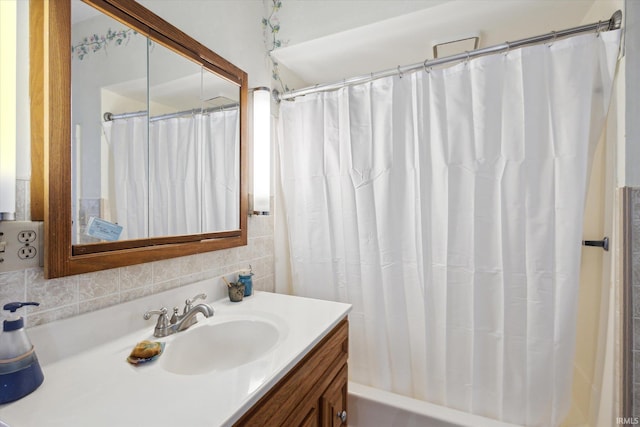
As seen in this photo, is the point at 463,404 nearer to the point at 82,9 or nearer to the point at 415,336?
the point at 415,336

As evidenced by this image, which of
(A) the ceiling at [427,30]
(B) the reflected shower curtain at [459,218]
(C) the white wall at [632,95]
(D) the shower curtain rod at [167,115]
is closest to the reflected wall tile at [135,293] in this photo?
(D) the shower curtain rod at [167,115]

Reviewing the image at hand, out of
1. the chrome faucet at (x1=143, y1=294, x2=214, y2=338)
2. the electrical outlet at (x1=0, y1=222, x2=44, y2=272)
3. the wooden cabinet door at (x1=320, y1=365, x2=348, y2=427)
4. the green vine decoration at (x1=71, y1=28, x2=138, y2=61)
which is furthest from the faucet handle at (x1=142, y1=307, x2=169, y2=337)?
the green vine decoration at (x1=71, y1=28, x2=138, y2=61)

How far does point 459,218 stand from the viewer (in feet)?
4.27

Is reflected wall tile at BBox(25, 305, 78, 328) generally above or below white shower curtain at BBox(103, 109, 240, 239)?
below

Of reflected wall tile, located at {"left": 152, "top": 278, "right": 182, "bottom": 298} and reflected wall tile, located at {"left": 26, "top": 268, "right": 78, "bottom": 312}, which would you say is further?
reflected wall tile, located at {"left": 152, "top": 278, "right": 182, "bottom": 298}

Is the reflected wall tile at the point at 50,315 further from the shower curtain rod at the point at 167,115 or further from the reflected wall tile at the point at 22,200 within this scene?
the shower curtain rod at the point at 167,115

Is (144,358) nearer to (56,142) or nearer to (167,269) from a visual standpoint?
(167,269)

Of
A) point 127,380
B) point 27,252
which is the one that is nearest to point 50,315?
point 27,252

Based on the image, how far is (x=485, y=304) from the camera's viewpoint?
126cm

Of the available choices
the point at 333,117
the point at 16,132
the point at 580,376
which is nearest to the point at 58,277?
the point at 16,132

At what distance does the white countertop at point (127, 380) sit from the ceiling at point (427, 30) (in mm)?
1362

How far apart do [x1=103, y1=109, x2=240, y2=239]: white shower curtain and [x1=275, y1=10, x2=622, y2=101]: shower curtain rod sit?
0.48 metres

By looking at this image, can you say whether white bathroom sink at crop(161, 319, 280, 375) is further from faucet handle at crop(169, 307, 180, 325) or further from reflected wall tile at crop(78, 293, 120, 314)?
reflected wall tile at crop(78, 293, 120, 314)

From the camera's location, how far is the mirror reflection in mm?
820
